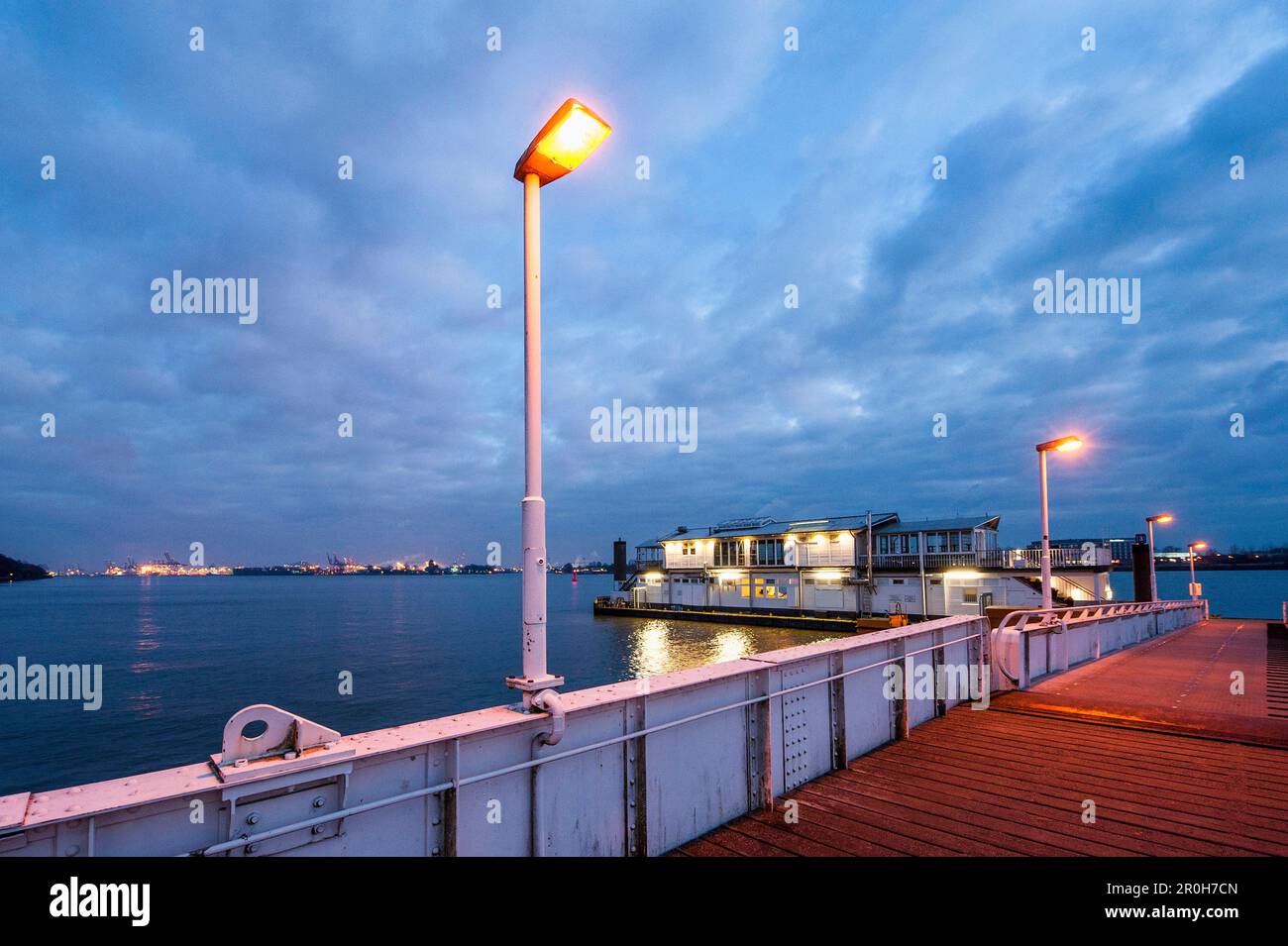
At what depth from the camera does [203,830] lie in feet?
8.82

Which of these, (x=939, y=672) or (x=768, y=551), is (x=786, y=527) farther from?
(x=939, y=672)

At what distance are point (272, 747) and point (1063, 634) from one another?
1507 centimetres

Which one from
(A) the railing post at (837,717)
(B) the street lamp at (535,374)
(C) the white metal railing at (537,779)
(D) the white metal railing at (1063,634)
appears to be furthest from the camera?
(D) the white metal railing at (1063,634)

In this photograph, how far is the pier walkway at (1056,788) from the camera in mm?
4926

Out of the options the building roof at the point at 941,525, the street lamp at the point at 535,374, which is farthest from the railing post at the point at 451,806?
the building roof at the point at 941,525

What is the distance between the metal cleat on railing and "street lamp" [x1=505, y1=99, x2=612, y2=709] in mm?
1233

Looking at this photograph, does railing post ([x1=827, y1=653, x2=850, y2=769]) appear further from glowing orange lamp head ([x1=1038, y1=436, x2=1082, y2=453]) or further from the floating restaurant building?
the floating restaurant building

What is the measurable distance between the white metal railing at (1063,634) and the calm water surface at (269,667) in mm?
12167

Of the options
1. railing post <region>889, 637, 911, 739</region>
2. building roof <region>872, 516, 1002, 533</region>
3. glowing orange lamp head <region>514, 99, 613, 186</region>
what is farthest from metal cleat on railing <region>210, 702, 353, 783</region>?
building roof <region>872, 516, 1002, 533</region>

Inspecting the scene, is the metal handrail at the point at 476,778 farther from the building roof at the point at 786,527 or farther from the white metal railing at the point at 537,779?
the building roof at the point at 786,527

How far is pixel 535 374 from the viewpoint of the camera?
4.43m
